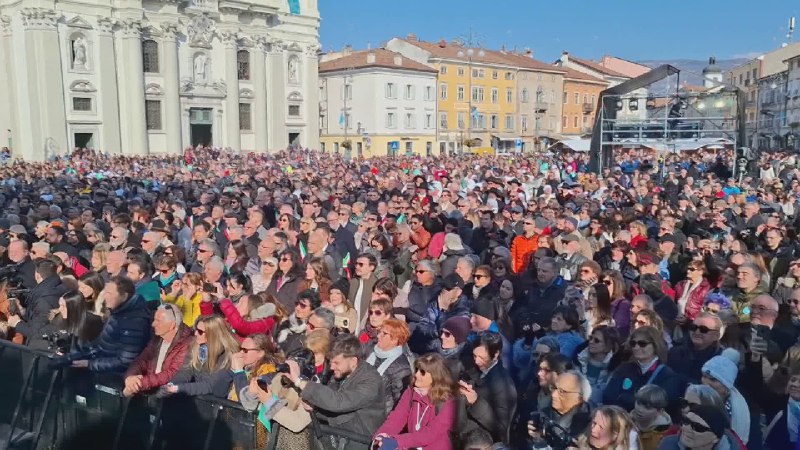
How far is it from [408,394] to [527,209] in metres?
8.94

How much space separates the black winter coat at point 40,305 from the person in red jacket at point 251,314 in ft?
5.55

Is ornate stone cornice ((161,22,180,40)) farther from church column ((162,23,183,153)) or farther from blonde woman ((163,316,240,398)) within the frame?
blonde woman ((163,316,240,398))

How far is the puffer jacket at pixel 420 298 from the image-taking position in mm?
6238

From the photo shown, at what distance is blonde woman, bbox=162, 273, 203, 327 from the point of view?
654 cm

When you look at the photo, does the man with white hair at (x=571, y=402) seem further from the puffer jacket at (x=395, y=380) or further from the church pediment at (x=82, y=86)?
the church pediment at (x=82, y=86)

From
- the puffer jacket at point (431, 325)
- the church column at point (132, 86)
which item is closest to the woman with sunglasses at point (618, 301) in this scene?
the puffer jacket at point (431, 325)

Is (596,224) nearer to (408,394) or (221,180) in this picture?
(408,394)

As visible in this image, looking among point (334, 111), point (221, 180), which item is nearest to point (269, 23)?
point (334, 111)

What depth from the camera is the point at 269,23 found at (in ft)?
171

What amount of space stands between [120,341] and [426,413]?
2.62 meters

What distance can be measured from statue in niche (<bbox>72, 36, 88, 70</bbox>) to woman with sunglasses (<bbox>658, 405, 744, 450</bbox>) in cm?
4473

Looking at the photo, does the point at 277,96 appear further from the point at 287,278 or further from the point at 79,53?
the point at 287,278

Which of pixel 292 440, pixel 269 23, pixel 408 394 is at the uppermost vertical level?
pixel 269 23

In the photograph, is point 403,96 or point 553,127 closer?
point 403,96
